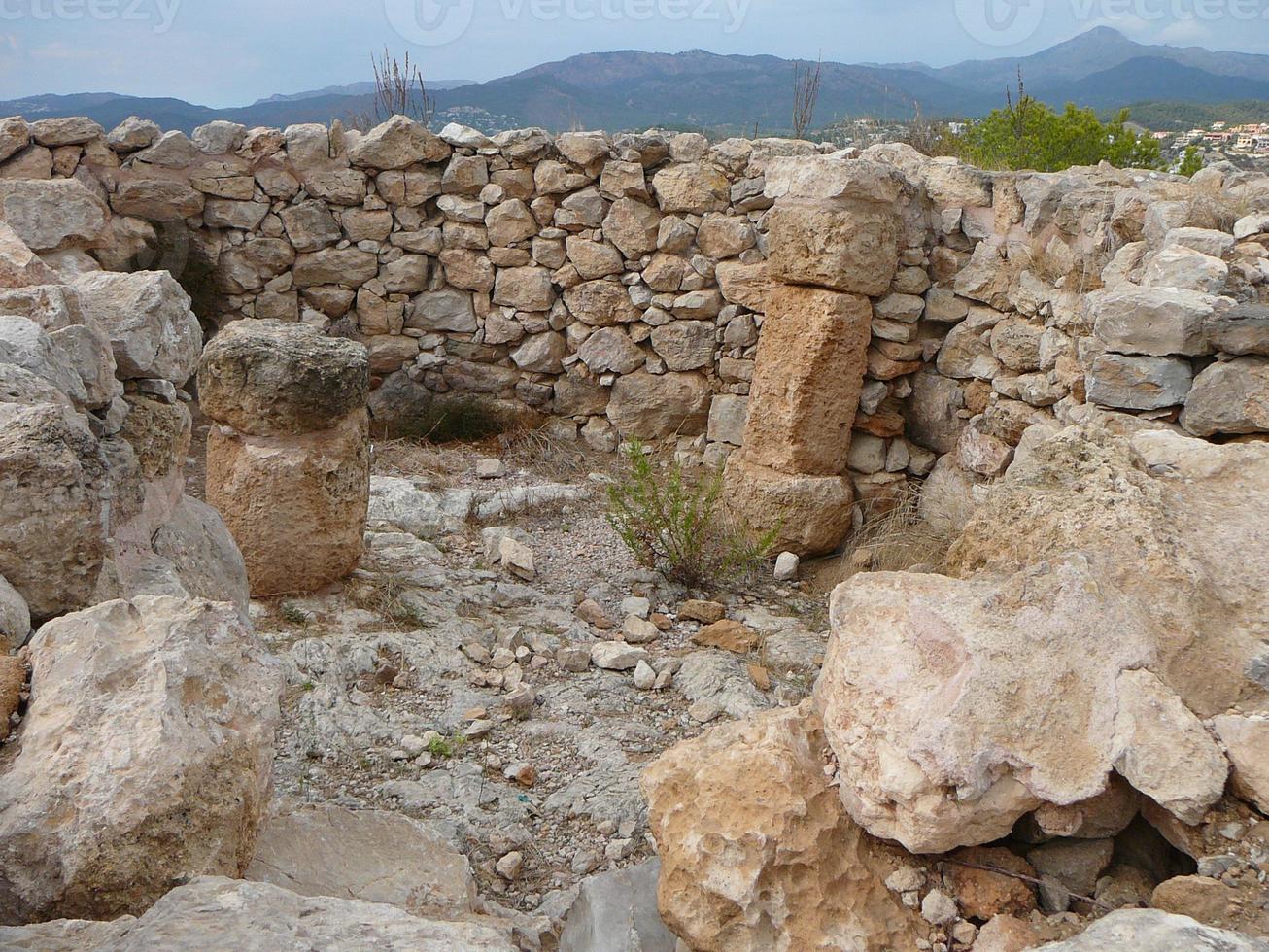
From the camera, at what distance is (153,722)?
1723 millimetres

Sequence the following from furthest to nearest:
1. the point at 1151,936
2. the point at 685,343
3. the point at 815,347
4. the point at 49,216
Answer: the point at 685,343, the point at 815,347, the point at 49,216, the point at 1151,936

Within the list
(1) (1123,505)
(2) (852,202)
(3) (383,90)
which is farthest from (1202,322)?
(3) (383,90)

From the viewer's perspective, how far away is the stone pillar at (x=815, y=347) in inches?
208

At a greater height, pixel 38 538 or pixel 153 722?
pixel 38 538

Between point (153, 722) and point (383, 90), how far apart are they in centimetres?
988

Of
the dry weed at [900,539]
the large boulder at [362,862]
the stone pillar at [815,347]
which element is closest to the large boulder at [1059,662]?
the large boulder at [362,862]

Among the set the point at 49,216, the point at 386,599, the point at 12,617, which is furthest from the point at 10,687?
the point at 49,216

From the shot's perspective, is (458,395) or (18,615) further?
(458,395)

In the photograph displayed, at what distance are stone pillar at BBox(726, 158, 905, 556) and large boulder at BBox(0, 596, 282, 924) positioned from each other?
3.65 metres

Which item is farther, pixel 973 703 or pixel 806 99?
pixel 806 99

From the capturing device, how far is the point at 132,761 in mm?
1676

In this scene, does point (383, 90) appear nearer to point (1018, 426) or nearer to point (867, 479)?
point (867, 479)

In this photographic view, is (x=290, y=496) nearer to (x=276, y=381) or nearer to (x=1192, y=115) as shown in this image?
(x=276, y=381)

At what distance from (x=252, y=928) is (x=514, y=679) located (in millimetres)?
2608
